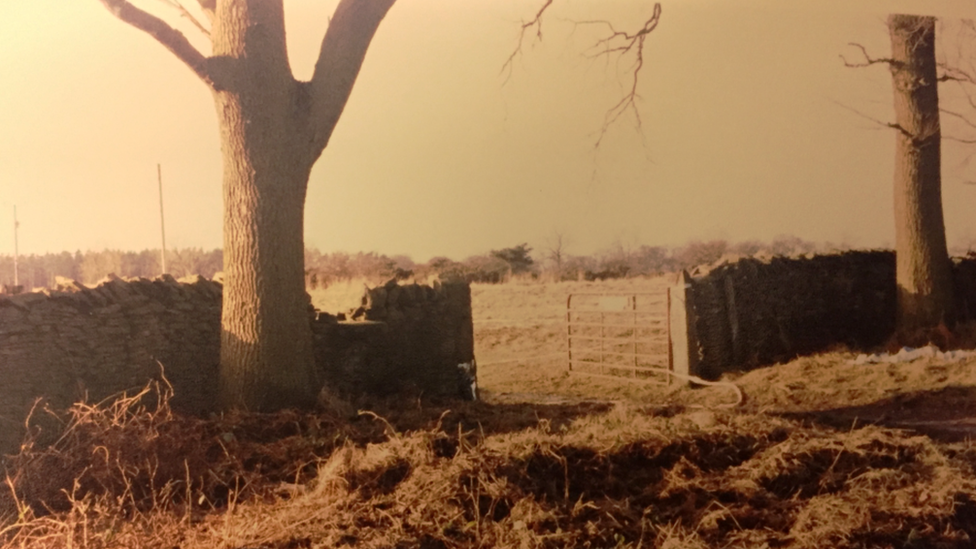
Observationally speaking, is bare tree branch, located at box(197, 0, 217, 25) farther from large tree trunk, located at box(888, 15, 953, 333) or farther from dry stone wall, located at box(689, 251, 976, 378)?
large tree trunk, located at box(888, 15, 953, 333)

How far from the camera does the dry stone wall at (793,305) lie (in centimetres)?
1157

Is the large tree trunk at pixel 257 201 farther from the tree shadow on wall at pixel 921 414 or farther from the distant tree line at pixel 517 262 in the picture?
the distant tree line at pixel 517 262

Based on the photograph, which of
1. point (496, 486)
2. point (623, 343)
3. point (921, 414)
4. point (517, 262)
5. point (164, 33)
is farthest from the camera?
point (517, 262)

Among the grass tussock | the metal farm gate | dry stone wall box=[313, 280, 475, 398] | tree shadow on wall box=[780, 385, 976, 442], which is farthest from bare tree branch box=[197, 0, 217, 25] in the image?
the metal farm gate

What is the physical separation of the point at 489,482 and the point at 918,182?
10.7 metres

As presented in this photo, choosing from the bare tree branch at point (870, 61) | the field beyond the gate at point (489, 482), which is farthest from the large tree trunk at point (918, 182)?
the field beyond the gate at point (489, 482)

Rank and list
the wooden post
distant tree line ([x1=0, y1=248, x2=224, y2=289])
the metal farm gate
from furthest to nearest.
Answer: the metal farm gate
the wooden post
distant tree line ([x1=0, y1=248, x2=224, y2=289])

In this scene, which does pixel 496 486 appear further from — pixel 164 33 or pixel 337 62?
pixel 164 33

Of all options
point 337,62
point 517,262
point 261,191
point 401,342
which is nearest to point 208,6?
point 337,62

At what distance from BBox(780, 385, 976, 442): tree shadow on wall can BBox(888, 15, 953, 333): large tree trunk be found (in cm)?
506

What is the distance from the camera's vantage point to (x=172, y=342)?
22.4 ft

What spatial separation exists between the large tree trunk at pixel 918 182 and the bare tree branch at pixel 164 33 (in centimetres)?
1028

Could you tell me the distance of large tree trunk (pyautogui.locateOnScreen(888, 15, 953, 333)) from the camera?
39.8ft

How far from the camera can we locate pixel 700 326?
11344mm
